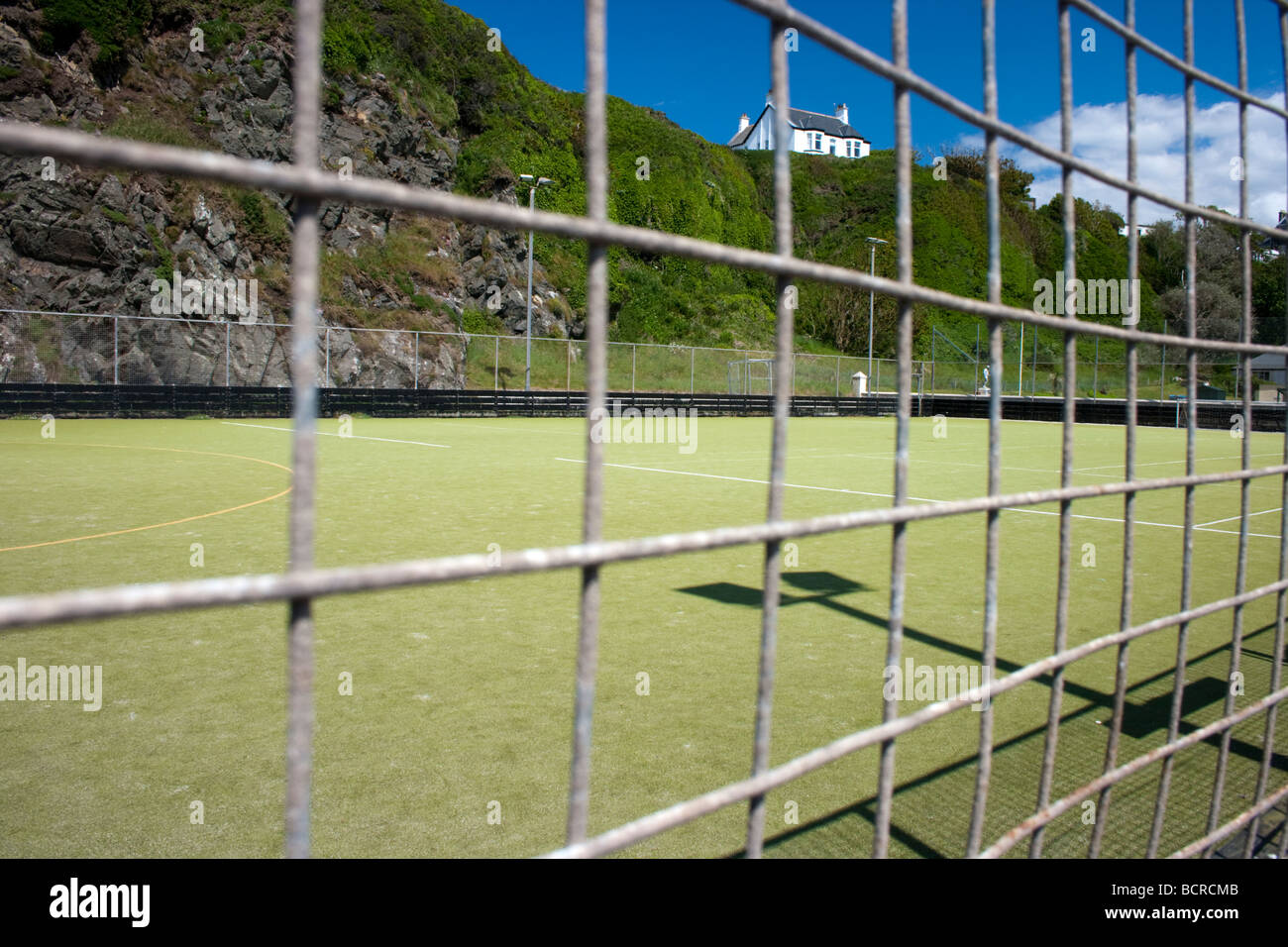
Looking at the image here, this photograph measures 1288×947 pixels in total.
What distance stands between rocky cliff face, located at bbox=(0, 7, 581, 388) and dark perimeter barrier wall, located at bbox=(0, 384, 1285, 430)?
244cm

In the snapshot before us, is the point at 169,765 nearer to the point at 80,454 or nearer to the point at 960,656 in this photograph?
the point at 960,656

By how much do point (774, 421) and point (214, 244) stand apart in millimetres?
36078

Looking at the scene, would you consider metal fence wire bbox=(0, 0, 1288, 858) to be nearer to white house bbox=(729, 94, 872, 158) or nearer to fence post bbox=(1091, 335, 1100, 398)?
fence post bbox=(1091, 335, 1100, 398)

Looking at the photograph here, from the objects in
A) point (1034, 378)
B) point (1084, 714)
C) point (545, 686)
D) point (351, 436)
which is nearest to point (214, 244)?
point (351, 436)

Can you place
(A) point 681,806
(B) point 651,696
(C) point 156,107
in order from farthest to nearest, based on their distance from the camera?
(C) point 156,107
(B) point 651,696
(A) point 681,806

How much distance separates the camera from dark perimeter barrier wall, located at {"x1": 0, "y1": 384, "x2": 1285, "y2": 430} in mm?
22797

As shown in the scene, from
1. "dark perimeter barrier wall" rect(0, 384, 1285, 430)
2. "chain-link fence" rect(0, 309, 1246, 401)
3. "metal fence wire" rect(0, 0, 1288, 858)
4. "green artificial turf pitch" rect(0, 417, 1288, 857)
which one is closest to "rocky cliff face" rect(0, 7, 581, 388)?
"chain-link fence" rect(0, 309, 1246, 401)

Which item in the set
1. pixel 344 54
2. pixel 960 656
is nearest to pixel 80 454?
pixel 960 656

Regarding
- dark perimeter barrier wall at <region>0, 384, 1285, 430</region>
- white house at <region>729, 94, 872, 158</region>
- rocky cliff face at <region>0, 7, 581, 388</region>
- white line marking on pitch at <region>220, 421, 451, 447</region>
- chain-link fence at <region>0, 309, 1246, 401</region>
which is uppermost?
white house at <region>729, 94, 872, 158</region>

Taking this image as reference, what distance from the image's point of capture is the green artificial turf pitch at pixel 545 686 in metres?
2.84

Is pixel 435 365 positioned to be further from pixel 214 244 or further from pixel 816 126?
pixel 816 126

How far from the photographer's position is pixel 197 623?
16.4ft

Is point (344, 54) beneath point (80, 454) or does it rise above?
above

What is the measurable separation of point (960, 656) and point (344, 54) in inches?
1769
